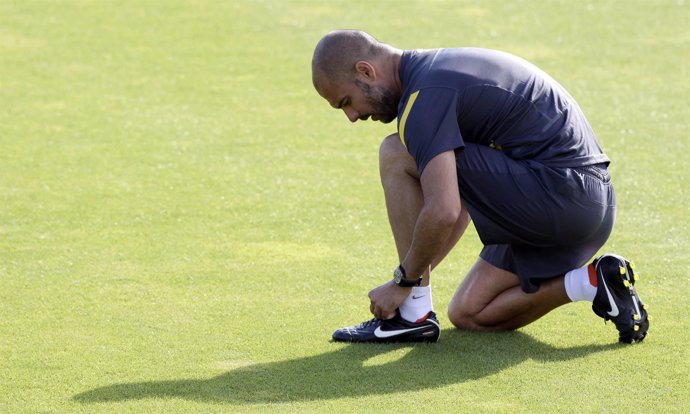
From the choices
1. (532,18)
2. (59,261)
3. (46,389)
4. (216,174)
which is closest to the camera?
(46,389)

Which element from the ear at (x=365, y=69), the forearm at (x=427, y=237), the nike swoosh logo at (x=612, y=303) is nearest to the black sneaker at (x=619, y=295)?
the nike swoosh logo at (x=612, y=303)

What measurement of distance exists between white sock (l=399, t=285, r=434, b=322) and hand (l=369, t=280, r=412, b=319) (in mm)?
103

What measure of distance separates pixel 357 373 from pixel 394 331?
0.41 metres

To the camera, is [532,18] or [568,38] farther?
[532,18]

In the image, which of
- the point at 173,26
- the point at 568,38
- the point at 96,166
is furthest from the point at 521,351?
the point at 173,26

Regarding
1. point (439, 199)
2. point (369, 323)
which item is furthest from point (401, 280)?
point (439, 199)

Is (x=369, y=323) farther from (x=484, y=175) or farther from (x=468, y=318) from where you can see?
(x=484, y=175)

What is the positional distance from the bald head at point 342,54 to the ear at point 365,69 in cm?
2

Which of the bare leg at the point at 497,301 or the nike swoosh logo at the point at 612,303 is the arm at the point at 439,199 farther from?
the nike swoosh logo at the point at 612,303

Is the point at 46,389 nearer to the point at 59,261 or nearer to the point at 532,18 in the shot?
the point at 59,261

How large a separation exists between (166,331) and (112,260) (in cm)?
115

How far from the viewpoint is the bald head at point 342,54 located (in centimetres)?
471

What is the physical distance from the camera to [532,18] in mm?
12469

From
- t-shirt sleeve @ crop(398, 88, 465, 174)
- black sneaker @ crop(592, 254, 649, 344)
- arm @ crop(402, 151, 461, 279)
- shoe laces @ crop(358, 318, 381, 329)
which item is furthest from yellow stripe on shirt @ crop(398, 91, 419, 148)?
black sneaker @ crop(592, 254, 649, 344)
